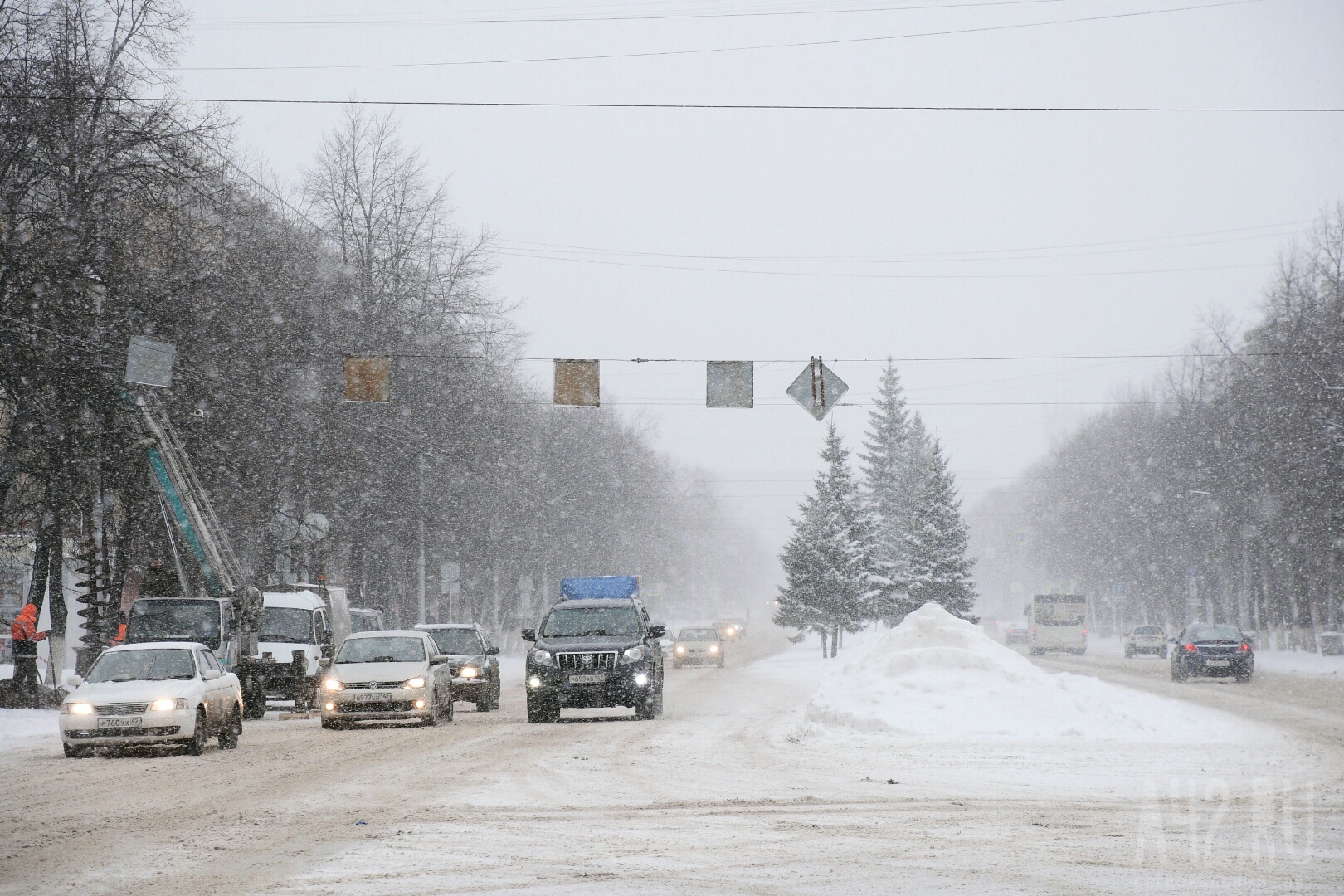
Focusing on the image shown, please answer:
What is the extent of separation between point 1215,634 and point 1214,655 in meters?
1.28

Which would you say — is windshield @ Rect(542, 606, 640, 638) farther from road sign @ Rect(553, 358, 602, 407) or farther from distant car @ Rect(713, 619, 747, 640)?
distant car @ Rect(713, 619, 747, 640)

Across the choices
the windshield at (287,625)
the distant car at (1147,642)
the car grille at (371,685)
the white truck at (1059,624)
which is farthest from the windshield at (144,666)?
the white truck at (1059,624)

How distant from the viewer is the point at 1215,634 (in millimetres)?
42219

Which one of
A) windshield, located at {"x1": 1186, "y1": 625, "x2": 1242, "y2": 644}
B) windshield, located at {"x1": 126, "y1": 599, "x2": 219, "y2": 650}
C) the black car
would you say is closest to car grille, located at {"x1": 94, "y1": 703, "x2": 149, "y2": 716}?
windshield, located at {"x1": 126, "y1": 599, "x2": 219, "y2": 650}

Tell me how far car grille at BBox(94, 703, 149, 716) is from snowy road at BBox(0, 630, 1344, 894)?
0.57 m

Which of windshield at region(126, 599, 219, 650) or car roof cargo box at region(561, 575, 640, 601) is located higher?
car roof cargo box at region(561, 575, 640, 601)

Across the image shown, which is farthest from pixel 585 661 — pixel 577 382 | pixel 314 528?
pixel 314 528

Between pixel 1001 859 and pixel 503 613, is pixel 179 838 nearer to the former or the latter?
pixel 1001 859

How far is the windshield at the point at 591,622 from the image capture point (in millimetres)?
25000

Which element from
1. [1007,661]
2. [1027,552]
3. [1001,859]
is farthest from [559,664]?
[1027,552]

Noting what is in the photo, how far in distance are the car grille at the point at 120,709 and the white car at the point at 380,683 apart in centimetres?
584

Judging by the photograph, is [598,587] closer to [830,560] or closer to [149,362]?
[149,362]

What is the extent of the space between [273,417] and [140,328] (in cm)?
1047

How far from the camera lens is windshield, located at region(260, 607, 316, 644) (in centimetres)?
3120
